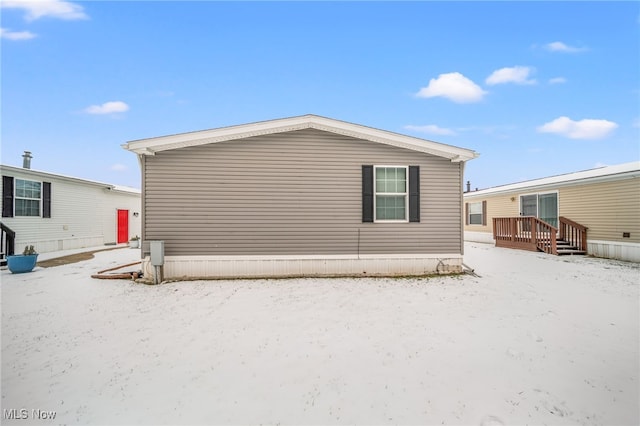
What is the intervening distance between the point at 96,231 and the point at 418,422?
18254mm

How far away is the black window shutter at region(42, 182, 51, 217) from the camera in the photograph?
1241cm

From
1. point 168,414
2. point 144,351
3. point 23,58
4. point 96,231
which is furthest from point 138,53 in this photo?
point 168,414

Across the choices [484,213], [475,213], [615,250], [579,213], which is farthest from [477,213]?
[615,250]

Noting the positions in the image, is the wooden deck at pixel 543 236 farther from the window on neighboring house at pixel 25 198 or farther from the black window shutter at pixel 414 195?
the window on neighboring house at pixel 25 198

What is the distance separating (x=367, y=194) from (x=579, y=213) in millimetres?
10401

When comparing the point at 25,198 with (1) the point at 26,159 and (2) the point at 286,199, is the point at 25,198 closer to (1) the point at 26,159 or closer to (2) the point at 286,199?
(1) the point at 26,159

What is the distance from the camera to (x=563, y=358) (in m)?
3.45

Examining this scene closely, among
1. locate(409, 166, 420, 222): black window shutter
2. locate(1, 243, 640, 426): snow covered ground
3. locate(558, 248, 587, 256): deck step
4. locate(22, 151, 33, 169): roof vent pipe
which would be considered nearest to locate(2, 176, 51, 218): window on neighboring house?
locate(22, 151, 33, 169): roof vent pipe

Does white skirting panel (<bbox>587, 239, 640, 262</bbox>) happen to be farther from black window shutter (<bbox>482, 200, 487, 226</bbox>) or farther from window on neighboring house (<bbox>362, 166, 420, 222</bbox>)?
window on neighboring house (<bbox>362, 166, 420, 222</bbox>)

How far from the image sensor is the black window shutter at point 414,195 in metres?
7.61

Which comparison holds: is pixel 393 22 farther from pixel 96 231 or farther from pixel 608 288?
pixel 96 231

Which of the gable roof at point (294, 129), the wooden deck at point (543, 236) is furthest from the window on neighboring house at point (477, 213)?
the gable roof at point (294, 129)

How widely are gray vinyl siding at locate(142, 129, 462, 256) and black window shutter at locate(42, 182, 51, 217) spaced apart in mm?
9208

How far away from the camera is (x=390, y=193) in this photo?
768 centimetres
